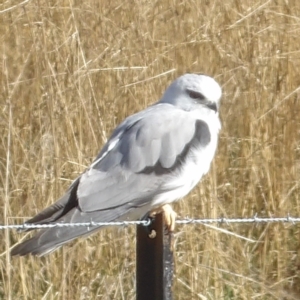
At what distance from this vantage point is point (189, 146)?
9.05 feet

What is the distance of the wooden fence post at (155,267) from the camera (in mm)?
1915

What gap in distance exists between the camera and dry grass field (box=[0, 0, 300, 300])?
314cm

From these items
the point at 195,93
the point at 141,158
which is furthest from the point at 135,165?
the point at 195,93

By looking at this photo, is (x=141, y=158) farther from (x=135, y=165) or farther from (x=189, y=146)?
(x=189, y=146)

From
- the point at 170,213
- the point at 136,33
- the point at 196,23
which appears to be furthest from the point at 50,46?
the point at 170,213

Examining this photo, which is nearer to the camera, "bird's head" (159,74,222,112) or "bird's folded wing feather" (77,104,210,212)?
"bird's folded wing feather" (77,104,210,212)

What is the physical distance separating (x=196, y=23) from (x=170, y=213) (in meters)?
1.47

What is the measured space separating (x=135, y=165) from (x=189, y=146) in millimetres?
207

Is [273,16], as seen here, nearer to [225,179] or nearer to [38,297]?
[225,179]

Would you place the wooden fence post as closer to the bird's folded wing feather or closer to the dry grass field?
the bird's folded wing feather

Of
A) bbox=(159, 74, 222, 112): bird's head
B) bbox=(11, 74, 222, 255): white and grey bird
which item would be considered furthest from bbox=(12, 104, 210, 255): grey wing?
bbox=(159, 74, 222, 112): bird's head

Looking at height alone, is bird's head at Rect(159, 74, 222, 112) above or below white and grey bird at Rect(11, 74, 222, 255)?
above

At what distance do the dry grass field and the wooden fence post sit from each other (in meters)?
1.06

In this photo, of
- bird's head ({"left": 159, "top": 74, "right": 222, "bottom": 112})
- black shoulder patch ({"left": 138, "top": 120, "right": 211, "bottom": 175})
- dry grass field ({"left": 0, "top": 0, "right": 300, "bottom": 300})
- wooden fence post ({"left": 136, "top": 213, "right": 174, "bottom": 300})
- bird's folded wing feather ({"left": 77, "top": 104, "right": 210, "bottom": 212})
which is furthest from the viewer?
dry grass field ({"left": 0, "top": 0, "right": 300, "bottom": 300})
